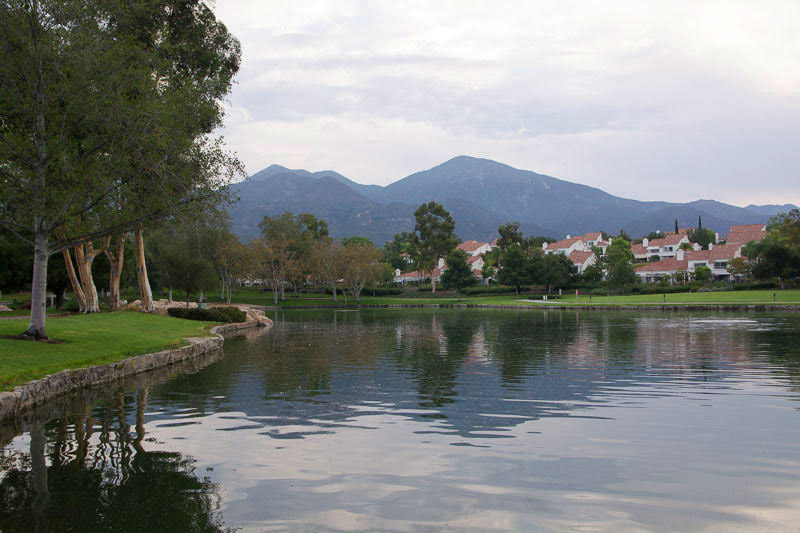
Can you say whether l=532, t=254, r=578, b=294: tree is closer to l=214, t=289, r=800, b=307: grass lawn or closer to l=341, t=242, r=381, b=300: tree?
l=214, t=289, r=800, b=307: grass lawn

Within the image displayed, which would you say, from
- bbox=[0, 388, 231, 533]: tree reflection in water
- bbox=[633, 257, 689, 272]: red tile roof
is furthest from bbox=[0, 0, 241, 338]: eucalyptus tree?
bbox=[633, 257, 689, 272]: red tile roof

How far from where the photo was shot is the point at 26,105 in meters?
21.0

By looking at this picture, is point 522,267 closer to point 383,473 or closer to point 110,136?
point 110,136

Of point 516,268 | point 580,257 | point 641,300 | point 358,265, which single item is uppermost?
point 580,257

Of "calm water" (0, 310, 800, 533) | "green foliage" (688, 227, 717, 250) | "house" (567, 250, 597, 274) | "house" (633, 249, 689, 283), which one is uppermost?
"green foliage" (688, 227, 717, 250)

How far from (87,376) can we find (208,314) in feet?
98.6

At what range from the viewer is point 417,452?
1076 cm

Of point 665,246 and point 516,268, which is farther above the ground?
point 665,246

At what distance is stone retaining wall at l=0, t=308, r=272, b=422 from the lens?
14266 millimetres

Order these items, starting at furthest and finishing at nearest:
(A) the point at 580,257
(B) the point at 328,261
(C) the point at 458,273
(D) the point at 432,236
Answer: (A) the point at 580,257 < (D) the point at 432,236 < (C) the point at 458,273 < (B) the point at 328,261

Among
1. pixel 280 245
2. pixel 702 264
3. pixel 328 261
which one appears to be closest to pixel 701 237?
pixel 702 264

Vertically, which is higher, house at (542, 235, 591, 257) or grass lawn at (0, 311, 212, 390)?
house at (542, 235, 591, 257)

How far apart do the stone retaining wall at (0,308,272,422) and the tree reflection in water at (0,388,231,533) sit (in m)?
2.30

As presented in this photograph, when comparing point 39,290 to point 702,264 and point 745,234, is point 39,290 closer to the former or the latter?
point 702,264
